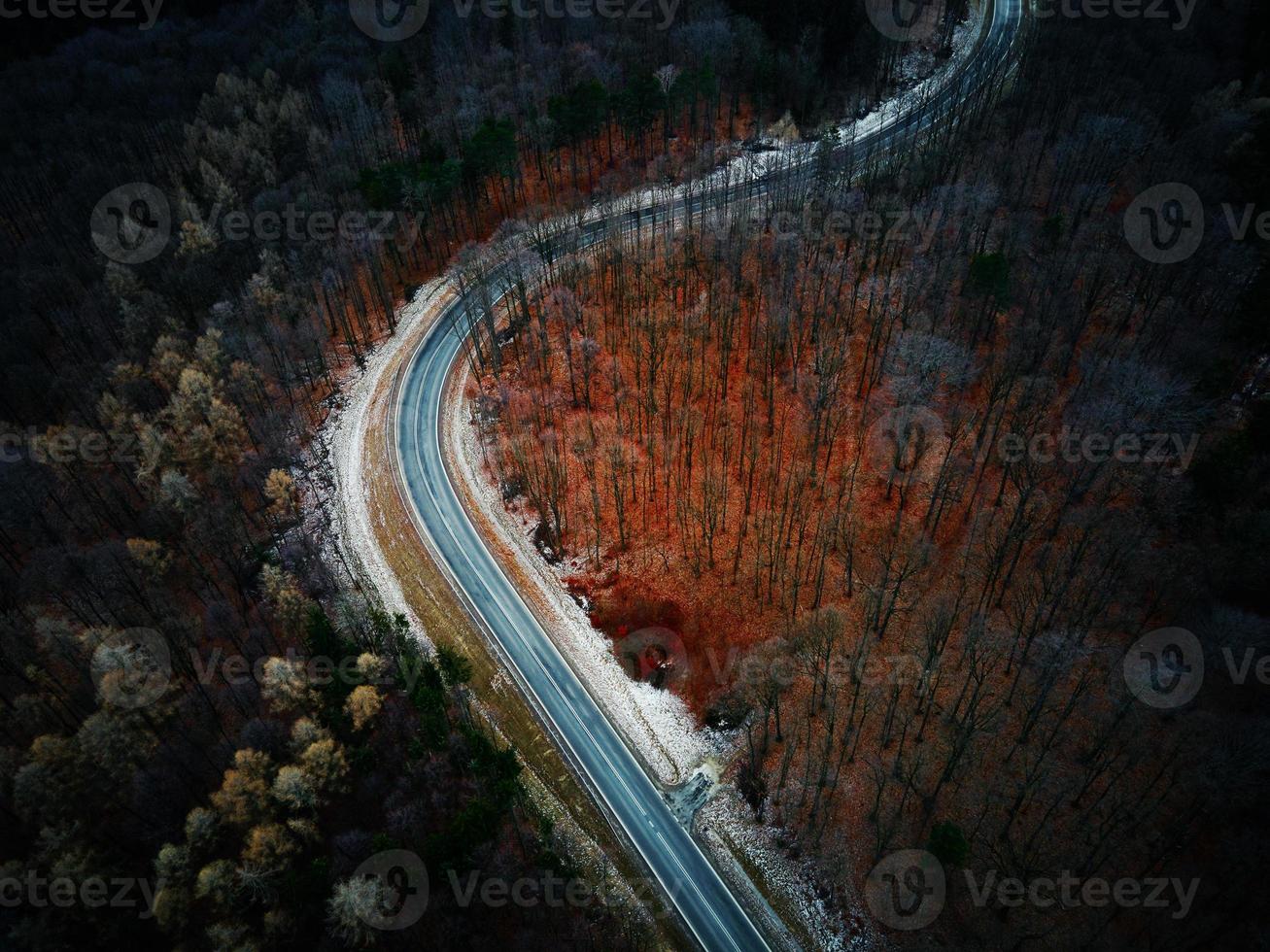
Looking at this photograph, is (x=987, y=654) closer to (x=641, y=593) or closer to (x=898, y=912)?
(x=898, y=912)

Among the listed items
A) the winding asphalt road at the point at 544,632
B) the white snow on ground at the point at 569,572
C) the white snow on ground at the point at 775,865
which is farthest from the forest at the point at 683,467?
the winding asphalt road at the point at 544,632

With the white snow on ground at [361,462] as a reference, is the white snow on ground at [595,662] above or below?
below

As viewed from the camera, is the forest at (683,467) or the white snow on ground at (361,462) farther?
the white snow on ground at (361,462)

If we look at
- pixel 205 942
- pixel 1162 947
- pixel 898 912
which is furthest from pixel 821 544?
pixel 205 942

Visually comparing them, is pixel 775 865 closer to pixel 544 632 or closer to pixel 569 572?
pixel 544 632

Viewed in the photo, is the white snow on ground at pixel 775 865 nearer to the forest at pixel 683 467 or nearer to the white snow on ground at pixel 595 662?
the forest at pixel 683 467

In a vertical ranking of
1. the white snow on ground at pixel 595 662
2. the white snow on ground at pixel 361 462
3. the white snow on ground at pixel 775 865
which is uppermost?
the white snow on ground at pixel 361 462

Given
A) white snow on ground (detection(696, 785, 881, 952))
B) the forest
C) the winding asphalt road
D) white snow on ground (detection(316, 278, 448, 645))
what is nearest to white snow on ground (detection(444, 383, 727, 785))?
the winding asphalt road

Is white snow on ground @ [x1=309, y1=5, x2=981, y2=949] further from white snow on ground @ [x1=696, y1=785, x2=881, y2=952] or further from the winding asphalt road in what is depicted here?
the winding asphalt road
